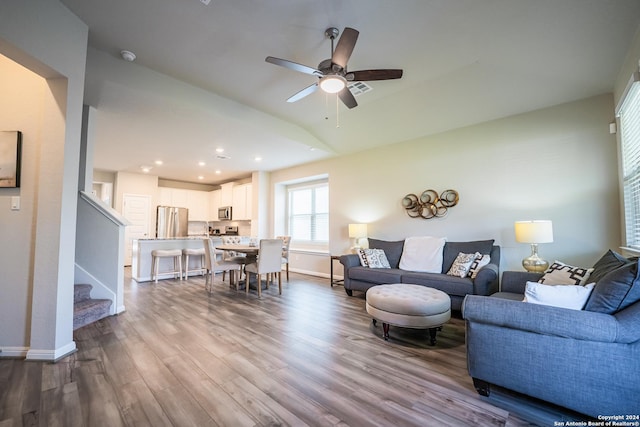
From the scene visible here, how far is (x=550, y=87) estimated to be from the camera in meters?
3.29

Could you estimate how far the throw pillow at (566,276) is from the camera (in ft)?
7.50

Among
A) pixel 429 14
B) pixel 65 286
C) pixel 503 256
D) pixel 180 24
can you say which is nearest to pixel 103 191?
pixel 65 286

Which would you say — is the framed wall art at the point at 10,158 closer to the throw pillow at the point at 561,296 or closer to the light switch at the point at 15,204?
the light switch at the point at 15,204

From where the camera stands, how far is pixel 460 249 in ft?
13.1

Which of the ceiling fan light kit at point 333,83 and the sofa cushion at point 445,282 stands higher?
the ceiling fan light kit at point 333,83

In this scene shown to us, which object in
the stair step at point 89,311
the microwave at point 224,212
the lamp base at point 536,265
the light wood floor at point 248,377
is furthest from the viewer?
the microwave at point 224,212

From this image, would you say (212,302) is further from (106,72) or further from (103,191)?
(103,191)

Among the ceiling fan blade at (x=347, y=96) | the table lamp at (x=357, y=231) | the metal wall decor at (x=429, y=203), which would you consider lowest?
the table lamp at (x=357, y=231)

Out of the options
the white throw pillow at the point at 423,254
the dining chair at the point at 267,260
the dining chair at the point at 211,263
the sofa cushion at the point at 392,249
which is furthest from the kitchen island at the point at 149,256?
the white throw pillow at the point at 423,254

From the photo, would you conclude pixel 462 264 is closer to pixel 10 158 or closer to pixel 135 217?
pixel 10 158

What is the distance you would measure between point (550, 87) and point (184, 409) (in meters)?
4.91

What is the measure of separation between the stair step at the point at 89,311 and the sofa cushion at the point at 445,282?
3943 mm

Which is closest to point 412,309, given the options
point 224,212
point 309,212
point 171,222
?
point 309,212

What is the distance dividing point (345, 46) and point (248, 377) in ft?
9.11
